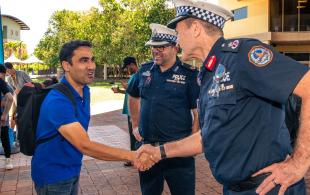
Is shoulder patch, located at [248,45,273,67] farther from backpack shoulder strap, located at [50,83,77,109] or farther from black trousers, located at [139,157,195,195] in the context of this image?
black trousers, located at [139,157,195,195]

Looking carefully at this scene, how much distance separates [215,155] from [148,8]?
38.3 metres

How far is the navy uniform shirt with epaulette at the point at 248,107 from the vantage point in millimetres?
2025

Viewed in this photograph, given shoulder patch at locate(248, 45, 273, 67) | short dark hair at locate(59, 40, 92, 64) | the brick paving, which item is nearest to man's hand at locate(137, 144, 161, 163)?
short dark hair at locate(59, 40, 92, 64)

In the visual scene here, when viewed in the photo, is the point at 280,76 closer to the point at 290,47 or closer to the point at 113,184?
the point at 113,184

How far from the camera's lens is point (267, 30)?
27.4 metres

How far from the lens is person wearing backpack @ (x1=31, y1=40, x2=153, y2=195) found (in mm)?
2822

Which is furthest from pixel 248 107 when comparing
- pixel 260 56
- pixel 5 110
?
pixel 5 110

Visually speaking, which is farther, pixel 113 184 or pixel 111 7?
pixel 111 7

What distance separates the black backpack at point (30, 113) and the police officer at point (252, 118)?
117 cm

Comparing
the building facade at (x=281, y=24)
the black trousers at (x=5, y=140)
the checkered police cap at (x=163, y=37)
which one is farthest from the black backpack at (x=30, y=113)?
the building facade at (x=281, y=24)

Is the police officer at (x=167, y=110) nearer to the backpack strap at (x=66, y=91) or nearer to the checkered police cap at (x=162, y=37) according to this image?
the checkered police cap at (x=162, y=37)

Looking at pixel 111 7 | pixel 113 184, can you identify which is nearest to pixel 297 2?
pixel 111 7

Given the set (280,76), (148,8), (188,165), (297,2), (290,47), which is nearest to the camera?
(280,76)

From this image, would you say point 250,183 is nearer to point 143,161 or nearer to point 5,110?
point 143,161
